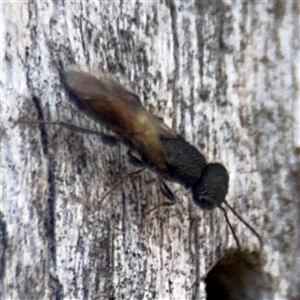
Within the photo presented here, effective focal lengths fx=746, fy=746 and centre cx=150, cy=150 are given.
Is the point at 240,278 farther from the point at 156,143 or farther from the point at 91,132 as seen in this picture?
the point at 91,132

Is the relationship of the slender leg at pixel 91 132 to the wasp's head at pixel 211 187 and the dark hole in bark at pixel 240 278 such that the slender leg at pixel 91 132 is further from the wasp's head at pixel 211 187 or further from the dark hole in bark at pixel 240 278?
the dark hole in bark at pixel 240 278

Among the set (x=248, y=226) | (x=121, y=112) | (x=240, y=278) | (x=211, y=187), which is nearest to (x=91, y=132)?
(x=121, y=112)

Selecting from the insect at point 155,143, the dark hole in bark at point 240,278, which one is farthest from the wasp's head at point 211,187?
the dark hole in bark at point 240,278

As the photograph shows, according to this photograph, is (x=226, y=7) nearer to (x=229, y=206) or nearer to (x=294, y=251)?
(x=229, y=206)

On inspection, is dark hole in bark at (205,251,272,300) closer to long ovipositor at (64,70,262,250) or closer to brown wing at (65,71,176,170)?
long ovipositor at (64,70,262,250)

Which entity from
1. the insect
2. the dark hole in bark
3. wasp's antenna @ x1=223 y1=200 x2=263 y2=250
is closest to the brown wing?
the insect
